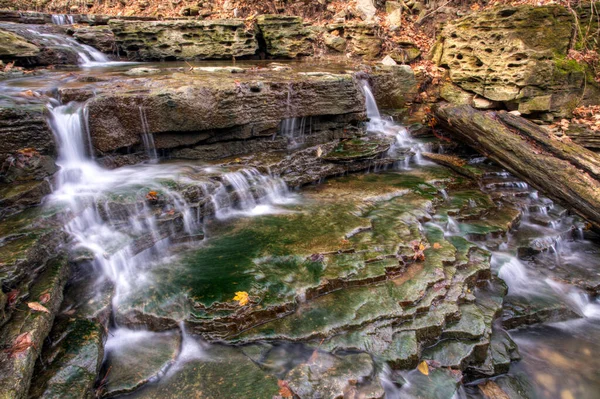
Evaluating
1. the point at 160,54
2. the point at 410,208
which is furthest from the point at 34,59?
the point at 410,208

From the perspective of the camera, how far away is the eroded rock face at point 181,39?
30.5ft

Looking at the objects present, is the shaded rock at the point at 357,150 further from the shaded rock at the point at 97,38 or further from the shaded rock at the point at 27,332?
the shaded rock at the point at 97,38

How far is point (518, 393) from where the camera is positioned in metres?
3.48

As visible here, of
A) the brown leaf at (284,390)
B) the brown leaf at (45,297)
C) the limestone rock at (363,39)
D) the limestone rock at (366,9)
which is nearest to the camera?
the brown leaf at (284,390)

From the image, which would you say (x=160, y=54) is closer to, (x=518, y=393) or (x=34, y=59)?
(x=34, y=59)

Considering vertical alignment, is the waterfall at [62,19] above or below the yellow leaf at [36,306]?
above

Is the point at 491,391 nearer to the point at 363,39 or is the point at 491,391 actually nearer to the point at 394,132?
the point at 394,132

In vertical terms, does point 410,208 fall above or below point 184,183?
below

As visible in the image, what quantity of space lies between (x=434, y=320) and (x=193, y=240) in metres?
3.05

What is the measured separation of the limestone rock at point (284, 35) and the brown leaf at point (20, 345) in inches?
392

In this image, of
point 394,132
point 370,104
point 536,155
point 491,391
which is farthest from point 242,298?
point 370,104

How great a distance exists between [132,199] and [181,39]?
6795 mm

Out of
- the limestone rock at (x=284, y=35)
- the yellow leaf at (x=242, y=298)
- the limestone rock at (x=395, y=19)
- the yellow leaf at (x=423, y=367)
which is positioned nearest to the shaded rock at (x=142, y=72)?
the limestone rock at (x=284, y=35)

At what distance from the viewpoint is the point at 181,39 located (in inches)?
374
